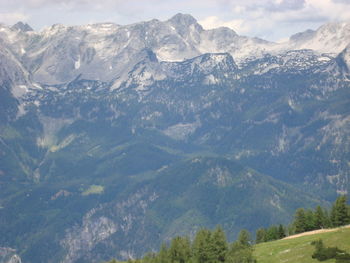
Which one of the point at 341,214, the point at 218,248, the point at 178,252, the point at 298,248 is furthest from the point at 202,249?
the point at 341,214

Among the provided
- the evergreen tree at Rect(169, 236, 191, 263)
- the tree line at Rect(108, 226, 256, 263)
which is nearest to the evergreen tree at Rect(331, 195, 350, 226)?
the tree line at Rect(108, 226, 256, 263)

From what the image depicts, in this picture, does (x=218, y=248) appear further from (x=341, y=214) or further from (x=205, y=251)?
(x=341, y=214)

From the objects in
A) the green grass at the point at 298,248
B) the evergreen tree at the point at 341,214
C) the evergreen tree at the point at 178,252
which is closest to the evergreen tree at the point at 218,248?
the green grass at the point at 298,248

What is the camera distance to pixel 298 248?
14712cm

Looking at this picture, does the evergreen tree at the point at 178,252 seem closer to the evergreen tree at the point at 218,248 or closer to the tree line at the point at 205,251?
the tree line at the point at 205,251

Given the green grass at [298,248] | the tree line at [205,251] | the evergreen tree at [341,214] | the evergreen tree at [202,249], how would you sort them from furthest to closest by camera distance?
1. the evergreen tree at [341,214]
2. the evergreen tree at [202,249]
3. the tree line at [205,251]
4. the green grass at [298,248]

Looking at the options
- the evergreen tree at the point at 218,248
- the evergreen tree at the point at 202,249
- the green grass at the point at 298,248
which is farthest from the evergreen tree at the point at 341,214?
the evergreen tree at the point at 202,249

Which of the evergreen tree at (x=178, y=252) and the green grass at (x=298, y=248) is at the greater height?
the green grass at (x=298, y=248)

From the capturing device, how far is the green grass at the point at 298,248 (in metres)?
136

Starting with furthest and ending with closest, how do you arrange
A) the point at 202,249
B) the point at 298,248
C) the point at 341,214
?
the point at 341,214 → the point at 202,249 → the point at 298,248

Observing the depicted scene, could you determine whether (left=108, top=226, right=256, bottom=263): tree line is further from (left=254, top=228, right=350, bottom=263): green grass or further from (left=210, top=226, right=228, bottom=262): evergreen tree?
(left=254, top=228, right=350, bottom=263): green grass

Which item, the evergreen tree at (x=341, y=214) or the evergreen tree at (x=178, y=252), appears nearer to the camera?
the evergreen tree at (x=178, y=252)

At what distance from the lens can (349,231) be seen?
140875 mm

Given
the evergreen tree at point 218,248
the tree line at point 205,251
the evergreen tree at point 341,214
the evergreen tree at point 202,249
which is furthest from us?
the evergreen tree at point 341,214
